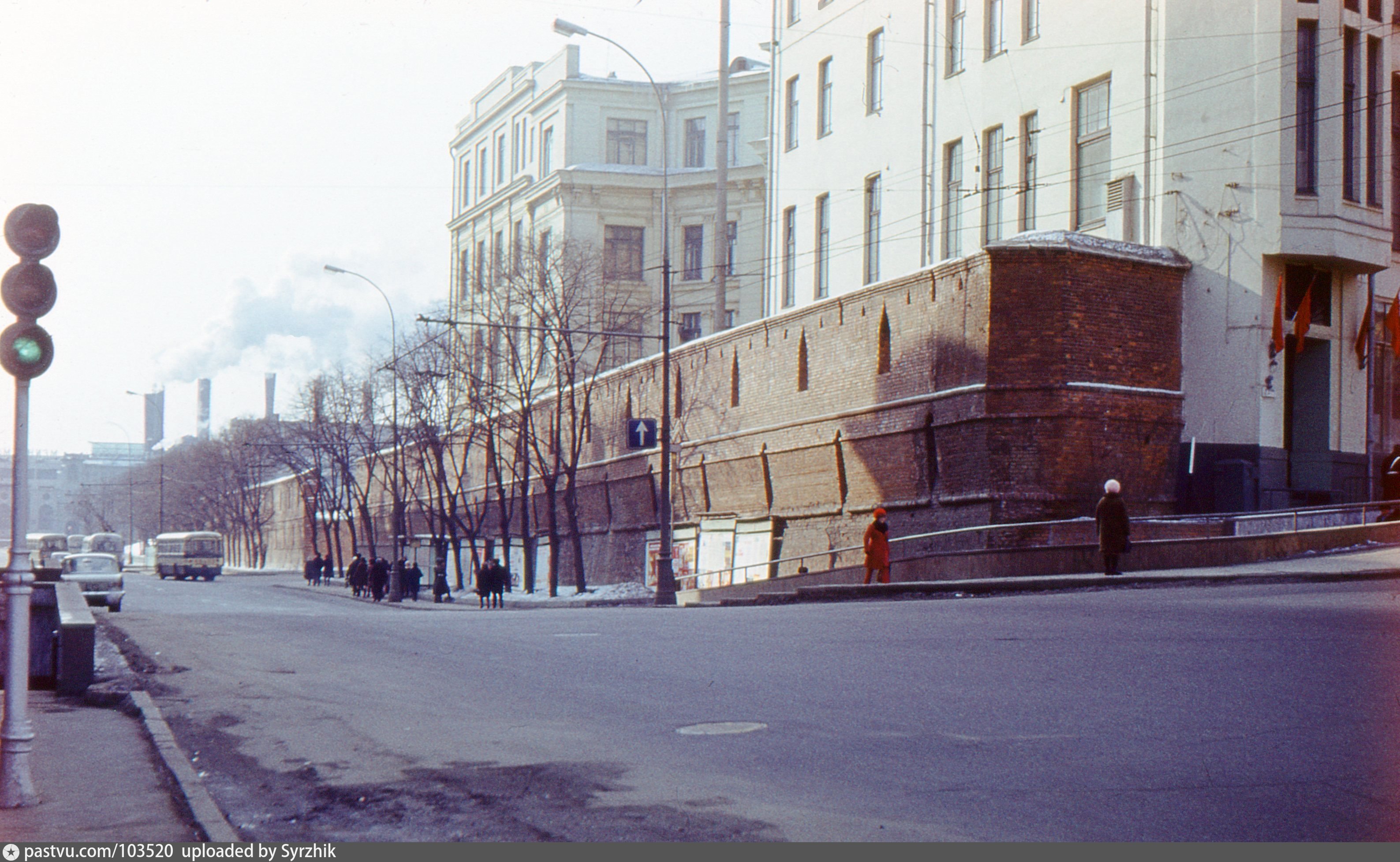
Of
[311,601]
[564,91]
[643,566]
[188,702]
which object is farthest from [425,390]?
[188,702]

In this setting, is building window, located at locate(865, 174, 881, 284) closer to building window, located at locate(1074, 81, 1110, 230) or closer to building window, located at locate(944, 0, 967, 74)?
building window, located at locate(944, 0, 967, 74)

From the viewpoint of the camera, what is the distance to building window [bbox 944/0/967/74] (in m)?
39.2

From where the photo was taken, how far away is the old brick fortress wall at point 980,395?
100ft

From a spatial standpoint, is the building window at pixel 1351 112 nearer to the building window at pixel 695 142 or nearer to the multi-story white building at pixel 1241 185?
the multi-story white building at pixel 1241 185

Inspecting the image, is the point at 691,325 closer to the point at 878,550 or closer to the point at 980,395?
the point at 980,395

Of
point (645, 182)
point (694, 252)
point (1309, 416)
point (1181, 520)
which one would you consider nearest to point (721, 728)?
point (1181, 520)

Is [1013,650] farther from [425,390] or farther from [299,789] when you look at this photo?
[425,390]

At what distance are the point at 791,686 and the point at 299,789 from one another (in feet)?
15.7

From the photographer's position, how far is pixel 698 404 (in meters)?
45.2

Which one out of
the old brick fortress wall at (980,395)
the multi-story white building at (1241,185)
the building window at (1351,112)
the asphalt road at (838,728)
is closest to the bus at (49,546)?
the old brick fortress wall at (980,395)

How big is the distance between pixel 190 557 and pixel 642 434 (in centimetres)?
4915

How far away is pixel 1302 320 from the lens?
30734 millimetres

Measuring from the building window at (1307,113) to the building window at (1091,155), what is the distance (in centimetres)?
411

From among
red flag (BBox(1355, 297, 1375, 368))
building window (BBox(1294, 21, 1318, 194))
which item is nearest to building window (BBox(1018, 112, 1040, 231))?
building window (BBox(1294, 21, 1318, 194))
